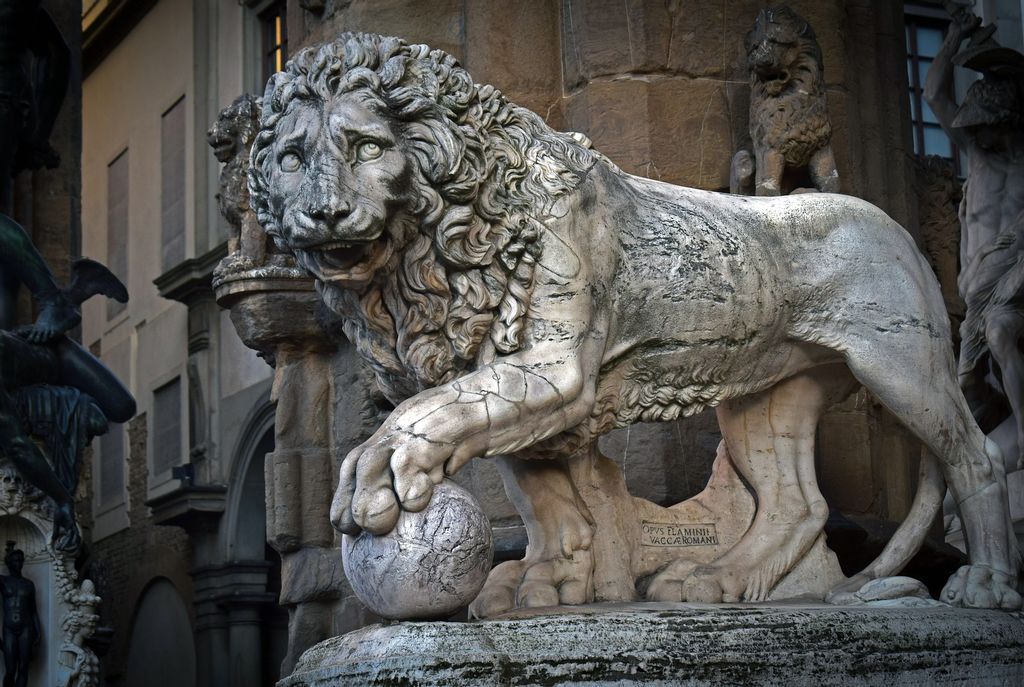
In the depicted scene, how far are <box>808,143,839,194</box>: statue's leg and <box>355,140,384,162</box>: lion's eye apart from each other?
2.19 metres

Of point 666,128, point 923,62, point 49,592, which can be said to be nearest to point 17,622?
point 49,592

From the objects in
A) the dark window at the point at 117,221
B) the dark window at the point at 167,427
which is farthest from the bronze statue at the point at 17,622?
the dark window at the point at 117,221

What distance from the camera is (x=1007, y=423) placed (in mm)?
7777

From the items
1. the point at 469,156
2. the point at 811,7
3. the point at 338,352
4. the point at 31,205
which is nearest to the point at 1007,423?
the point at 811,7

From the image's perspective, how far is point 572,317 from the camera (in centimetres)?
414

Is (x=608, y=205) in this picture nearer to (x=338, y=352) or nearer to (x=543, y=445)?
(x=543, y=445)

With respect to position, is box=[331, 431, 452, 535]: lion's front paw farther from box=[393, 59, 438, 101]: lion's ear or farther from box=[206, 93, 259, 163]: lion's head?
box=[206, 93, 259, 163]: lion's head

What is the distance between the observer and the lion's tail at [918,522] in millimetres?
4652

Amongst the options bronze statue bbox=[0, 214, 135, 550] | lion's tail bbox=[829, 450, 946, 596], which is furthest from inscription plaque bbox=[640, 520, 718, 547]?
bronze statue bbox=[0, 214, 135, 550]

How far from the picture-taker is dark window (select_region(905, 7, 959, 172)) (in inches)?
635

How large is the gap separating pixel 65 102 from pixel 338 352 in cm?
789

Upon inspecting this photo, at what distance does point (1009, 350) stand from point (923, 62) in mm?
9211

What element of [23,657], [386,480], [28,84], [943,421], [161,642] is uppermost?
[28,84]

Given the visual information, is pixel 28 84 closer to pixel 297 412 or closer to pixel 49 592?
pixel 49 592
